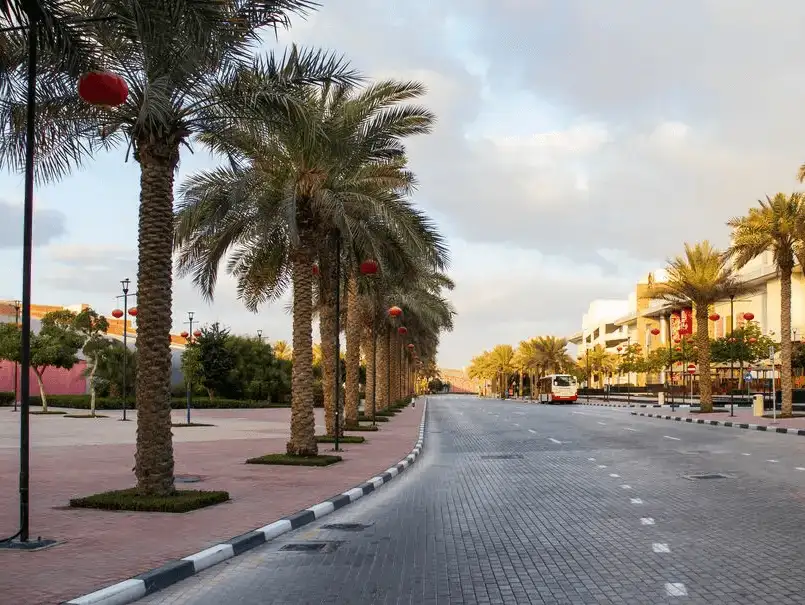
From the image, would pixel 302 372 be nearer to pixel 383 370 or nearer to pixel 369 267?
pixel 369 267

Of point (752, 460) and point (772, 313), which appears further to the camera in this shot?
point (772, 313)

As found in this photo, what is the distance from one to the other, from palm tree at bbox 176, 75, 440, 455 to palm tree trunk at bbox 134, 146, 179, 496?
4.21 metres

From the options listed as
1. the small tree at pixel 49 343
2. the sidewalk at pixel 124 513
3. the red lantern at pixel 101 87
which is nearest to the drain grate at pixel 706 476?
the sidewalk at pixel 124 513

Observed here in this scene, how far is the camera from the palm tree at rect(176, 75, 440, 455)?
18156 millimetres

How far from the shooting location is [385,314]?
Result: 1813 inches

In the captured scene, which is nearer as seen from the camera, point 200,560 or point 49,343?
point 200,560

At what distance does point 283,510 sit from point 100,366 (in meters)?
48.7

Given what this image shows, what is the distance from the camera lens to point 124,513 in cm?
1101

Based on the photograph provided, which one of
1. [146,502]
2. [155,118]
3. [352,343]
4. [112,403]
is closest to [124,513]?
[146,502]

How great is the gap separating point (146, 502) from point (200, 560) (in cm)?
358

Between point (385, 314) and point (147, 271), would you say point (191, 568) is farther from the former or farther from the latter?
point (385, 314)

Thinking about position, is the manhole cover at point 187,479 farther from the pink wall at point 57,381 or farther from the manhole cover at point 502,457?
the pink wall at point 57,381

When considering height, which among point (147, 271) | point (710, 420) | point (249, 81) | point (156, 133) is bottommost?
point (710, 420)

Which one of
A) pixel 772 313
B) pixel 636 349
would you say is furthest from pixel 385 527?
pixel 636 349
